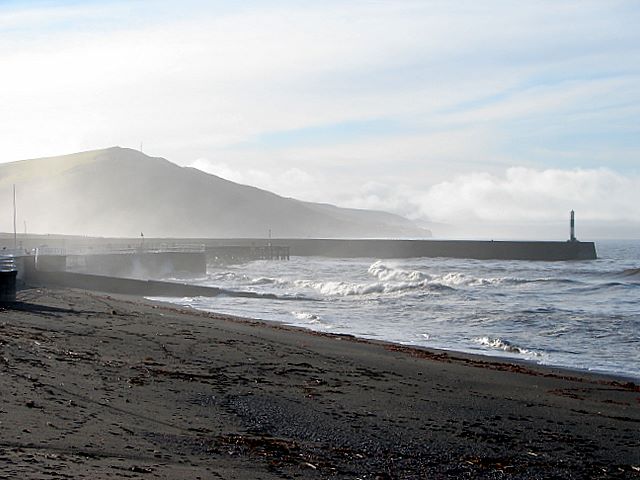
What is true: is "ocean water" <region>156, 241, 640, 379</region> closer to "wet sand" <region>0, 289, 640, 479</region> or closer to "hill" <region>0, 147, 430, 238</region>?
"wet sand" <region>0, 289, 640, 479</region>

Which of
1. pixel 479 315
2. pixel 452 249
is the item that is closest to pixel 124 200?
pixel 452 249

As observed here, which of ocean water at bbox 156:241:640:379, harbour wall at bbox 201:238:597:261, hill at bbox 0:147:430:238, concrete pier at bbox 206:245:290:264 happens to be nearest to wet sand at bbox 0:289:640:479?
ocean water at bbox 156:241:640:379

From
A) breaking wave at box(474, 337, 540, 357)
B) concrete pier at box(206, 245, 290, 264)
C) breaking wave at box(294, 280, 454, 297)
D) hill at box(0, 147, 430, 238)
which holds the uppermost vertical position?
hill at box(0, 147, 430, 238)

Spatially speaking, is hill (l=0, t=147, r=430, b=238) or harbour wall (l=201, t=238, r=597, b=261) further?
hill (l=0, t=147, r=430, b=238)

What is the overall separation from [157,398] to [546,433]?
396cm

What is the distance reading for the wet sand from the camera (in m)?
6.84

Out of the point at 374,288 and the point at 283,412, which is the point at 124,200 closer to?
the point at 374,288

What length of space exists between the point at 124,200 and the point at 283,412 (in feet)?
575

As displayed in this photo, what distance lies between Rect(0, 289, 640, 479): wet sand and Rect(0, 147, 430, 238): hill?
149m

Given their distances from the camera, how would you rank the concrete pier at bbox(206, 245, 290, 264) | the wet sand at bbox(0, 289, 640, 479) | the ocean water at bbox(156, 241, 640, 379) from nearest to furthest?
the wet sand at bbox(0, 289, 640, 479) → the ocean water at bbox(156, 241, 640, 379) → the concrete pier at bbox(206, 245, 290, 264)

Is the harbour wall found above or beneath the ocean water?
above

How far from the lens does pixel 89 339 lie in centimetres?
1368

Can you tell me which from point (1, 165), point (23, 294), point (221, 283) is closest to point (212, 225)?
point (1, 165)

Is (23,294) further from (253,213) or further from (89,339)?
(253,213)
